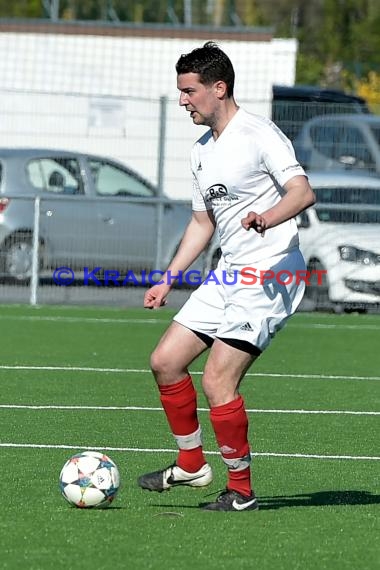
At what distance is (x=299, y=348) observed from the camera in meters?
14.6

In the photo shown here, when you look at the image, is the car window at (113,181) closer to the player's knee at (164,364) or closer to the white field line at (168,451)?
the white field line at (168,451)

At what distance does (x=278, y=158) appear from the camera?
657 centimetres

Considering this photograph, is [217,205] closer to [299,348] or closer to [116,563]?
[116,563]

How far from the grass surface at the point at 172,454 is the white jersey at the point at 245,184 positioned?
121 cm

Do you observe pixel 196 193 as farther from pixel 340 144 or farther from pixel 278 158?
pixel 340 144

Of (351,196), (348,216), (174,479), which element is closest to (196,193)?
(174,479)

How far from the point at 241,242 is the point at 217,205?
0.72ft

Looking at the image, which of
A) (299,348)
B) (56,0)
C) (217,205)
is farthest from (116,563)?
(56,0)

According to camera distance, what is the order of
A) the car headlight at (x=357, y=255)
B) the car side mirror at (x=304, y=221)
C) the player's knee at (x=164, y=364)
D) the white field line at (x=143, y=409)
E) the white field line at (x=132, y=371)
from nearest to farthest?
the player's knee at (x=164, y=364) < the white field line at (x=143, y=409) < the white field line at (x=132, y=371) < the car headlight at (x=357, y=255) < the car side mirror at (x=304, y=221)

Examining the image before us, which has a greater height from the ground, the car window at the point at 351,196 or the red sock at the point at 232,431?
the red sock at the point at 232,431

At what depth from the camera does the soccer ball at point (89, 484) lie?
6703 mm

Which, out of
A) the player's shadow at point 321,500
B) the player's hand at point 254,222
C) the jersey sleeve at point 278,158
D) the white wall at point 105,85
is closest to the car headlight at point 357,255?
the white wall at point 105,85

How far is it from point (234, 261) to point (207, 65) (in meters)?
0.90

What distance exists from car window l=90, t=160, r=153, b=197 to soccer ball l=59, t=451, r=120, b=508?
12.2m
